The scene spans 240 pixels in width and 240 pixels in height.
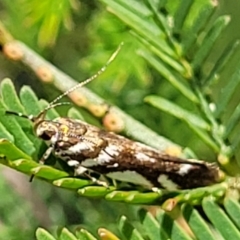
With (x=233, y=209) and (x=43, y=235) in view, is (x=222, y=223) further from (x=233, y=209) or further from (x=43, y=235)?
(x=43, y=235)

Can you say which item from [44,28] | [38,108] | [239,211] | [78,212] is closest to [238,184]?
[239,211]

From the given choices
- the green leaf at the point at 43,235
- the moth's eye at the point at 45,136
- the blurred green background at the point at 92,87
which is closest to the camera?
the green leaf at the point at 43,235

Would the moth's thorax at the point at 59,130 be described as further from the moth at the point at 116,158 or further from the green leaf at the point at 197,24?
the green leaf at the point at 197,24

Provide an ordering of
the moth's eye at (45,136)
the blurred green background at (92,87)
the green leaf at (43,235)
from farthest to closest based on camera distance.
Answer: the blurred green background at (92,87) → the moth's eye at (45,136) → the green leaf at (43,235)

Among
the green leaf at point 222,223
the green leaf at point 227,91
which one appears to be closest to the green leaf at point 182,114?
the green leaf at point 227,91

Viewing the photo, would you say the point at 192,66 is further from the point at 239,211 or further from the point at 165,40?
the point at 239,211

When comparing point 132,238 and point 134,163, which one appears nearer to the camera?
point 132,238

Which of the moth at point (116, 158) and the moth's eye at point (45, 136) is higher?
the moth's eye at point (45, 136)
